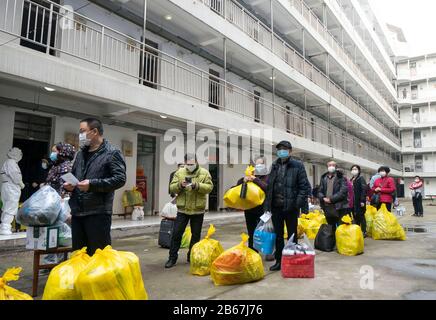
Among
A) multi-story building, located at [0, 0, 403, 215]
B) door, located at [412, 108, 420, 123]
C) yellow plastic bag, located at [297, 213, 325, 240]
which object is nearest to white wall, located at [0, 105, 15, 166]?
multi-story building, located at [0, 0, 403, 215]

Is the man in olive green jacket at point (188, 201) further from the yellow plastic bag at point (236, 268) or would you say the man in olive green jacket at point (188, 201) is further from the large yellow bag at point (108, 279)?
the large yellow bag at point (108, 279)

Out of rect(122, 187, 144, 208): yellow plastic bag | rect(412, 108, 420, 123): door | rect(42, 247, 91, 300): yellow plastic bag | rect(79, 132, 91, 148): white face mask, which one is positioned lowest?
rect(42, 247, 91, 300): yellow plastic bag

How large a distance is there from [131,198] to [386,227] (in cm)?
703

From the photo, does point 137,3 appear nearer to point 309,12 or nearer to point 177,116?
point 177,116

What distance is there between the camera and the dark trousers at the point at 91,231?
2992 millimetres

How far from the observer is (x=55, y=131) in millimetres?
8609

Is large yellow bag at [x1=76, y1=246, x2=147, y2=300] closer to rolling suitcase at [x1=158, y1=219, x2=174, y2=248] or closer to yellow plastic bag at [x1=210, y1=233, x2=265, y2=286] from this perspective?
yellow plastic bag at [x1=210, y1=233, x2=265, y2=286]

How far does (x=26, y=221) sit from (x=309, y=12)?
18104 millimetres

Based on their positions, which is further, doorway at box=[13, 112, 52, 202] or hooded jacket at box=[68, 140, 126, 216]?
doorway at box=[13, 112, 52, 202]

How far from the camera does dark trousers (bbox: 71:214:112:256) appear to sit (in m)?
2.99

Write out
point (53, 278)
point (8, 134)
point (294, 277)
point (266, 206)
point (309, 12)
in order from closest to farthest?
point (53, 278) < point (294, 277) < point (266, 206) < point (8, 134) < point (309, 12)

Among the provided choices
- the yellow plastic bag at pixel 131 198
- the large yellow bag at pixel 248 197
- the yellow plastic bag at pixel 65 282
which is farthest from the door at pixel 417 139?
the yellow plastic bag at pixel 65 282

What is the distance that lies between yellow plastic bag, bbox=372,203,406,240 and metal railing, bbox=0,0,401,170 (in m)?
5.81

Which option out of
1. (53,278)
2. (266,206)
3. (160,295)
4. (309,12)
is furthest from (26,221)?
(309,12)
